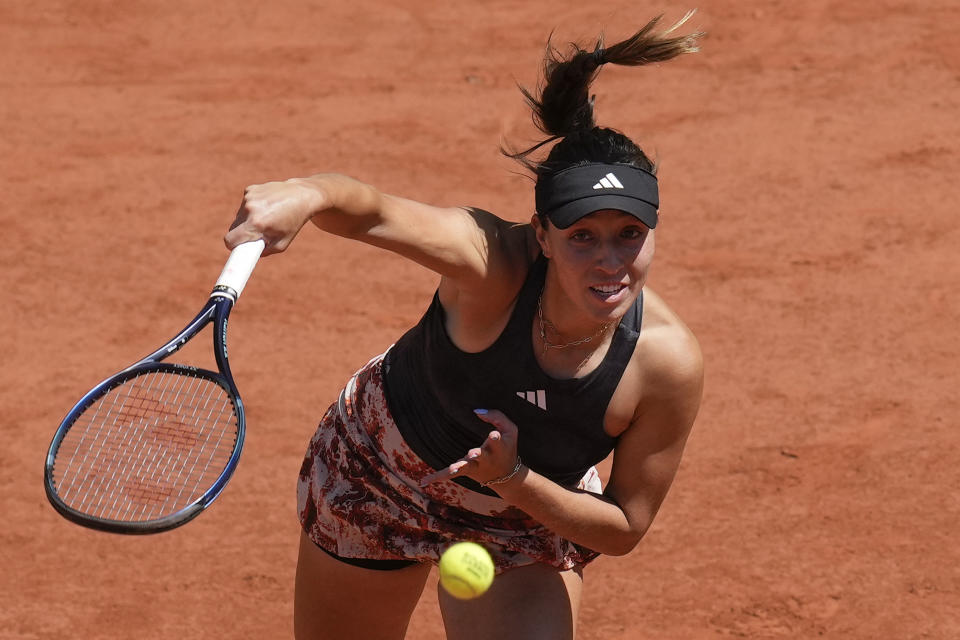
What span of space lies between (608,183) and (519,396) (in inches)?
23.7

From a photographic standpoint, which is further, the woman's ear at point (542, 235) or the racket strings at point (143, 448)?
the racket strings at point (143, 448)

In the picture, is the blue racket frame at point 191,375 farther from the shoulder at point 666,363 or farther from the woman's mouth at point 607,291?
the shoulder at point 666,363

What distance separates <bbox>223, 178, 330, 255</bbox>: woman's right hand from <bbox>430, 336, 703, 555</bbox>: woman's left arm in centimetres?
71

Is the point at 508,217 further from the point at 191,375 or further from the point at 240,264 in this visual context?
the point at 240,264

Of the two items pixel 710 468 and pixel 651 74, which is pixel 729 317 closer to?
pixel 710 468

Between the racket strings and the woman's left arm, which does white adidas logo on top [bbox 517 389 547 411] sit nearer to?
the woman's left arm

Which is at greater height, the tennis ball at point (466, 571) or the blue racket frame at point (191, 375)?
the blue racket frame at point (191, 375)

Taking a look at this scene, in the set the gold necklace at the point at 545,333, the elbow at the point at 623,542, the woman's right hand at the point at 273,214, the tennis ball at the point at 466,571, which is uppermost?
the woman's right hand at the point at 273,214

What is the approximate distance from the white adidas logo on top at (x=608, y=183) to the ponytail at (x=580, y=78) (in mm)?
193

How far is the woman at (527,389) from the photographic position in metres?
3.18

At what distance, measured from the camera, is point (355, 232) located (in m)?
3.09

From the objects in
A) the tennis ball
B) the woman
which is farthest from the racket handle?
the tennis ball

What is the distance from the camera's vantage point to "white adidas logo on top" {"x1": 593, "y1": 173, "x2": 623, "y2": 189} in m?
3.16

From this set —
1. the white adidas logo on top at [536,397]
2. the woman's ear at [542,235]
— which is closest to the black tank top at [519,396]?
the white adidas logo on top at [536,397]
